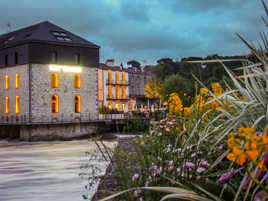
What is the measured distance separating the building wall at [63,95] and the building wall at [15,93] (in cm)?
62

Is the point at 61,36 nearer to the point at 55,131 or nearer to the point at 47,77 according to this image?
the point at 47,77

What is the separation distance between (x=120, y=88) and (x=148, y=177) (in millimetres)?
37967

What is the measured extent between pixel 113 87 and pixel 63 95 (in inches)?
502

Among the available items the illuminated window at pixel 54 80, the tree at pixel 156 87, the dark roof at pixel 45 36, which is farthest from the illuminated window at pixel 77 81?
the tree at pixel 156 87

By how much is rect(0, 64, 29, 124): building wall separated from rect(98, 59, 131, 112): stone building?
37.1 ft

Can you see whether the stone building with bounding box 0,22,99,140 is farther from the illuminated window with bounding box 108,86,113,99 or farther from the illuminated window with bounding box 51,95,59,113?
the illuminated window with bounding box 108,86,113,99

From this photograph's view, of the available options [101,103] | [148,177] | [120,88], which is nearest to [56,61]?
[101,103]

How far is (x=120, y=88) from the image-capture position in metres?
40.8

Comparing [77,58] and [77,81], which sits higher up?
[77,58]

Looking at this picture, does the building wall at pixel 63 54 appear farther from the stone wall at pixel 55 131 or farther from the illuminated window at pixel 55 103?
the stone wall at pixel 55 131

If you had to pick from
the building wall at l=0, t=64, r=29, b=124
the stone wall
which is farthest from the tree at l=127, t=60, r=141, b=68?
the stone wall

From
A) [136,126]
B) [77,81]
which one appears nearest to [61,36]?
[77,81]

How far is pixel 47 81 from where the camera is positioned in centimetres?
2669

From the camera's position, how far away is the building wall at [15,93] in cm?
2597
